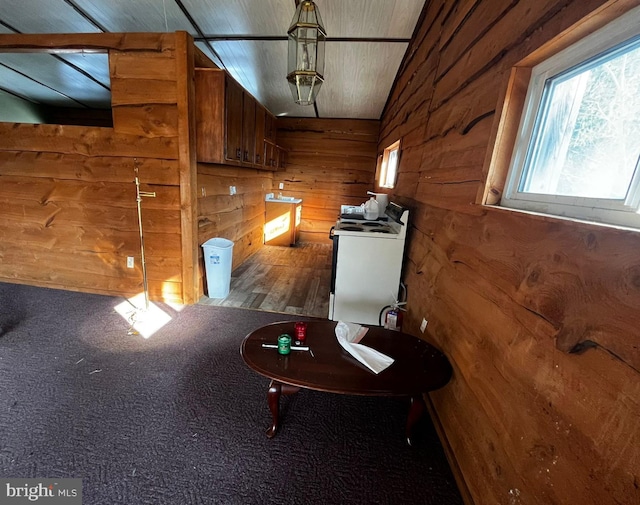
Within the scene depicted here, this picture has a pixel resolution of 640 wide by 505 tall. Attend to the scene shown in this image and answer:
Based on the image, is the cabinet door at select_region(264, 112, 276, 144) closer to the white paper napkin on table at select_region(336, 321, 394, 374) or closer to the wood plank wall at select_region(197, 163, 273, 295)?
the wood plank wall at select_region(197, 163, 273, 295)

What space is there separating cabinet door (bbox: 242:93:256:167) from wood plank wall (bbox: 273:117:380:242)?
6.83 feet

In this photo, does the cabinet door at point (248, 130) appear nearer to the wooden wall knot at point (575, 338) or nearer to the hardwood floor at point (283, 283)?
the hardwood floor at point (283, 283)

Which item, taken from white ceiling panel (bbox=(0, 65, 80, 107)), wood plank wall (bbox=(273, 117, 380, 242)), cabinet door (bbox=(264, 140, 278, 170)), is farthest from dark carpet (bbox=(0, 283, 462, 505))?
wood plank wall (bbox=(273, 117, 380, 242))

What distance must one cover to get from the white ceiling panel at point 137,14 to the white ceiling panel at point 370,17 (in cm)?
132

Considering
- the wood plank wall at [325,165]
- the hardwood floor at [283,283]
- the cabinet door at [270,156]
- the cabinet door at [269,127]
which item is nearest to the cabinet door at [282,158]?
the wood plank wall at [325,165]

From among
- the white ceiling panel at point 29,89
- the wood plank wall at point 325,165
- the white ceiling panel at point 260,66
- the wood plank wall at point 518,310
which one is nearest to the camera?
the wood plank wall at point 518,310

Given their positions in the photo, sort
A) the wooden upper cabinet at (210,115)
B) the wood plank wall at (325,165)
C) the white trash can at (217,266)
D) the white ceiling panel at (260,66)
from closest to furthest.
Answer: the wooden upper cabinet at (210,115)
the white trash can at (217,266)
the white ceiling panel at (260,66)
the wood plank wall at (325,165)

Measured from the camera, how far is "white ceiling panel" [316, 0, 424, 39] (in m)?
2.30

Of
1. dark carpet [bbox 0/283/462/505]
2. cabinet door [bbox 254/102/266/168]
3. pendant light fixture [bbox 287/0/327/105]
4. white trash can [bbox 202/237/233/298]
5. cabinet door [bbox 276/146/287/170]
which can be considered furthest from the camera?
cabinet door [bbox 276/146/287/170]

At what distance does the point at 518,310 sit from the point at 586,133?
59 cm

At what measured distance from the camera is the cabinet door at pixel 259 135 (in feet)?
12.2

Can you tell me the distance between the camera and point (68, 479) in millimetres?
1167

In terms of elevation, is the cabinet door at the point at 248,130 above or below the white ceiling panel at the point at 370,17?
below

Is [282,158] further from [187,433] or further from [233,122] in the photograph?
[187,433]
